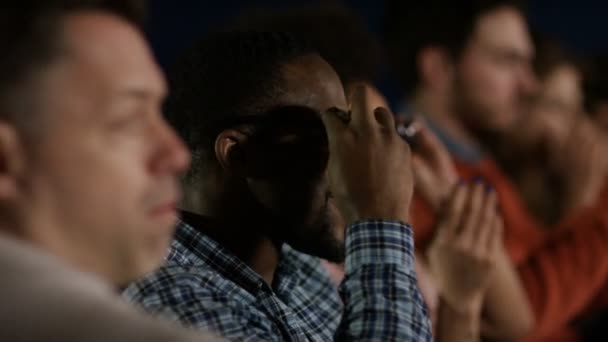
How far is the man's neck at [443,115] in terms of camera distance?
2.37m

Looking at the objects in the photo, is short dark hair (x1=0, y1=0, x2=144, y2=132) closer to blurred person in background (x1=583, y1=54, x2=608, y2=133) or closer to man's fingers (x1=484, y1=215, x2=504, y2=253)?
man's fingers (x1=484, y1=215, x2=504, y2=253)

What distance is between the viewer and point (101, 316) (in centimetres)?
61

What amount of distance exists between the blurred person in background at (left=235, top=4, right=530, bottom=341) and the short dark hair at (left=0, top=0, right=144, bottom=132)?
1.75ft

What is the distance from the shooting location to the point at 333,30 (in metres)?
1.76

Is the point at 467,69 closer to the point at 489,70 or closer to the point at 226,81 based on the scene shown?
the point at 489,70

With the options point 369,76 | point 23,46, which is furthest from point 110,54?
point 369,76

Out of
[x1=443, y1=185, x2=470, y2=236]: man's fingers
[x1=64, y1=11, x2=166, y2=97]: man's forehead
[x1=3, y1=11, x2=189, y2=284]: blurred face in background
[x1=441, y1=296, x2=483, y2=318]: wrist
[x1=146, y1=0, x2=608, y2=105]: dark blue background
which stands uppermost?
[x1=146, y1=0, x2=608, y2=105]: dark blue background

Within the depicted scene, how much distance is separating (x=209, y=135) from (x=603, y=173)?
6.27 ft

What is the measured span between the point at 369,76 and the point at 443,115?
710 mm

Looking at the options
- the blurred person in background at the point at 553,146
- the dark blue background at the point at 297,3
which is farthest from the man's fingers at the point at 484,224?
the blurred person in background at the point at 553,146

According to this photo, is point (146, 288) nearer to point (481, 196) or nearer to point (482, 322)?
point (481, 196)

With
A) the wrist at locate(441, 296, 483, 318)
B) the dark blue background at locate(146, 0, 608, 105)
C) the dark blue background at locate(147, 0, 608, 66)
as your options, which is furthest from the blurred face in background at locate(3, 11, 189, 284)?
the dark blue background at locate(146, 0, 608, 105)

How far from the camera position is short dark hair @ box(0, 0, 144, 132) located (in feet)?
2.15

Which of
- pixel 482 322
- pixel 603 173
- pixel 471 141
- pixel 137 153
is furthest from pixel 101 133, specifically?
pixel 603 173
